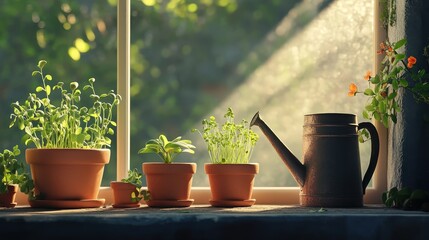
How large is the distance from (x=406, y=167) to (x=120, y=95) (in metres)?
1.00

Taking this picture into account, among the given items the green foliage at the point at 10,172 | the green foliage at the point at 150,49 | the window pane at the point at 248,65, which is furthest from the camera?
the green foliage at the point at 150,49

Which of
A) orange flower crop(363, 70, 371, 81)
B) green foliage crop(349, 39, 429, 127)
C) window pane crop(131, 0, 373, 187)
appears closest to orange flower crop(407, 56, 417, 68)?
green foliage crop(349, 39, 429, 127)

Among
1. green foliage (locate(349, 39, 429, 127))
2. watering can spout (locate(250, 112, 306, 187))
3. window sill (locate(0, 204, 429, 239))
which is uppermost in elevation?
green foliage (locate(349, 39, 429, 127))

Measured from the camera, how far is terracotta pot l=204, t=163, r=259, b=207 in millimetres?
2283

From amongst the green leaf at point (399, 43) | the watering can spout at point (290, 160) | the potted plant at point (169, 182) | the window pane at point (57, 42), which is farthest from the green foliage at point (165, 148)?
the window pane at point (57, 42)

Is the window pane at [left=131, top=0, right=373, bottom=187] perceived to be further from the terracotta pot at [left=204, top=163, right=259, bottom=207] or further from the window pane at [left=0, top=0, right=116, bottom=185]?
the terracotta pot at [left=204, top=163, right=259, bottom=207]

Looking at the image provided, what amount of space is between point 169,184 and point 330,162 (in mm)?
532

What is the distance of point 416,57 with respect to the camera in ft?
7.63

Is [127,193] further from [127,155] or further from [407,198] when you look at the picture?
[407,198]

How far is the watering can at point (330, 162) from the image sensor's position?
89.4 inches

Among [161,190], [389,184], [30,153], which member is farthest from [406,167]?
[30,153]

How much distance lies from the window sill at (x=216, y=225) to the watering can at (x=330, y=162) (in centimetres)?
39

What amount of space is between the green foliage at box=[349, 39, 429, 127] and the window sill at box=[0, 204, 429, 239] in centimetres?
53

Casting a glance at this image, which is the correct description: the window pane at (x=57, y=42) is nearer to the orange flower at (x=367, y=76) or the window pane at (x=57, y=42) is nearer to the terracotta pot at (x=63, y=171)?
the terracotta pot at (x=63, y=171)
